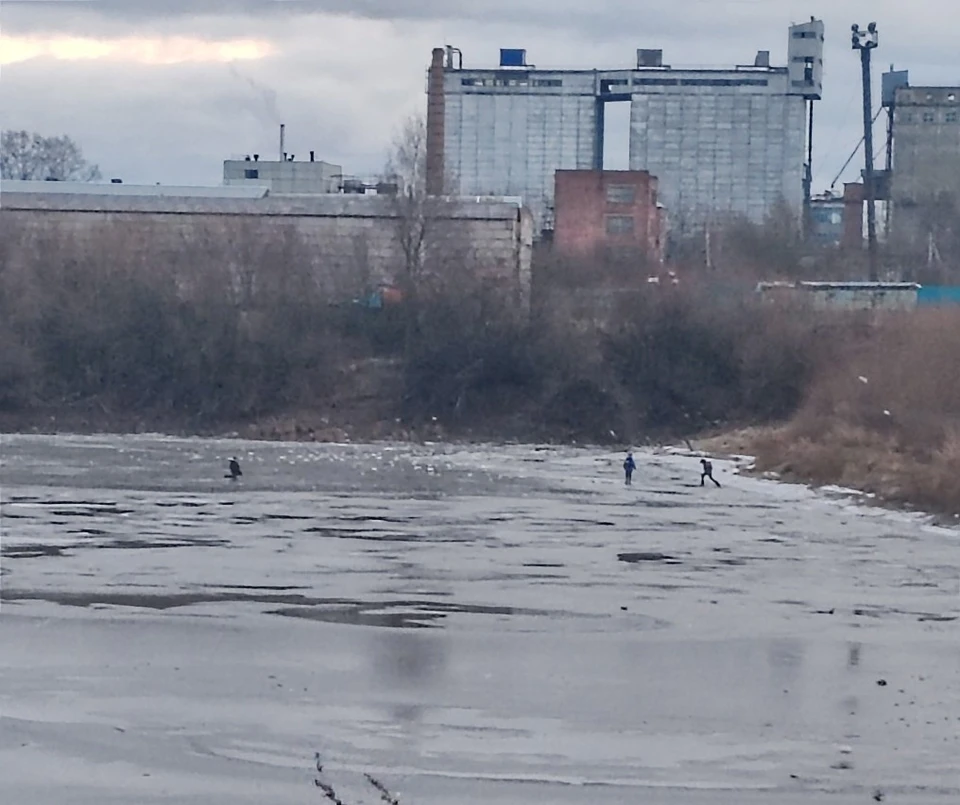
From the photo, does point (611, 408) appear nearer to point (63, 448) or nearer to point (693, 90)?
point (63, 448)

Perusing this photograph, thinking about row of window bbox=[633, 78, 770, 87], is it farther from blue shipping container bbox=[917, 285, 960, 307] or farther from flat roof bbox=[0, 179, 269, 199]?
blue shipping container bbox=[917, 285, 960, 307]

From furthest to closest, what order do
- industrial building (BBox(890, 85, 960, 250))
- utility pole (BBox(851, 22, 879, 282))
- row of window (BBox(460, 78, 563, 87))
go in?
row of window (BBox(460, 78, 563, 87))
industrial building (BBox(890, 85, 960, 250))
utility pole (BBox(851, 22, 879, 282))

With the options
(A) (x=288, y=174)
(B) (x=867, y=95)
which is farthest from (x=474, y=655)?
(A) (x=288, y=174)

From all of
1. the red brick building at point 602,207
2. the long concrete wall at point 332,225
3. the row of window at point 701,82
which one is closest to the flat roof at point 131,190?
the long concrete wall at point 332,225

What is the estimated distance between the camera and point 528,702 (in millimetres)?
13320

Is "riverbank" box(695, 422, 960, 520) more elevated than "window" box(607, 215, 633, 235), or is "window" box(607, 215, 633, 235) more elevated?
"window" box(607, 215, 633, 235)

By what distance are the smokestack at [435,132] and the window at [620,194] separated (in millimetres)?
13445

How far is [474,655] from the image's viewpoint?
15.4m

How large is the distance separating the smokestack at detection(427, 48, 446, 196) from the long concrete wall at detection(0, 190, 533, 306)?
150cm

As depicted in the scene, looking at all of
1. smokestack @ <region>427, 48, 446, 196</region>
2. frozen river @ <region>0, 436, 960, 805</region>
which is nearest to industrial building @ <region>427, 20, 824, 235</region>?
smokestack @ <region>427, 48, 446, 196</region>

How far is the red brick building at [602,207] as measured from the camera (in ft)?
304

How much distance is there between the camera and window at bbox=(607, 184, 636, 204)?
92.8 meters

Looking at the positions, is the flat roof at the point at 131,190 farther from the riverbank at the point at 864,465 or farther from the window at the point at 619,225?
the riverbank at the point at 864,465

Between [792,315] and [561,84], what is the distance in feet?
228
